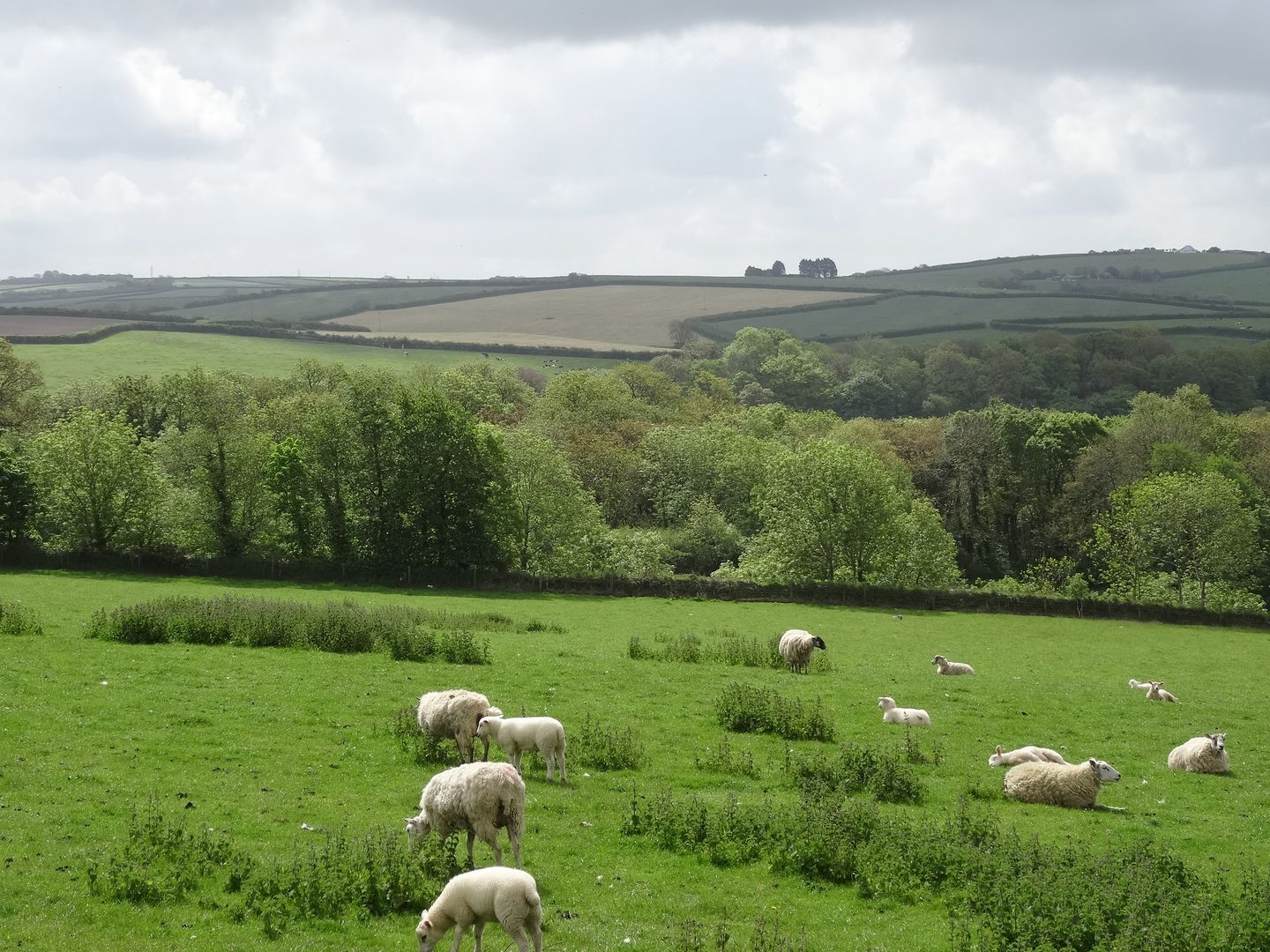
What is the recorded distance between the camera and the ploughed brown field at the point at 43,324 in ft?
441

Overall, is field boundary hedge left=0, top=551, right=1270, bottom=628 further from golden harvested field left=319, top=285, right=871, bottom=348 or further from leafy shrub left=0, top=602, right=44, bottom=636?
golden harvested field left=319, top=285, right=871, bottom=348

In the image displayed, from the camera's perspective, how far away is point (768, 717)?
24.3 m

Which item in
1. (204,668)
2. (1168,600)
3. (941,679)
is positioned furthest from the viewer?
(1168,600)

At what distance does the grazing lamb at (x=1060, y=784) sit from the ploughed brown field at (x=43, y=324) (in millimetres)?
135580

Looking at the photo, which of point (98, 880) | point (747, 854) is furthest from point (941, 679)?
point (98, 880)

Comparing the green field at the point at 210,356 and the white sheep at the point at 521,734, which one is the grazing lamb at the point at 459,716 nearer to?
the white sheep at the point at 521,734

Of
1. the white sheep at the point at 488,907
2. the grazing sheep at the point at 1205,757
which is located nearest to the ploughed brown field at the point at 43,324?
the grazing sheep at the point at 1205,757

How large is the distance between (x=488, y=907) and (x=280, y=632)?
70.9 feet

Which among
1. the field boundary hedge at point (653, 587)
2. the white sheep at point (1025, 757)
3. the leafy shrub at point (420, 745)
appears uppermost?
the leafy shrub at point (420, 745)

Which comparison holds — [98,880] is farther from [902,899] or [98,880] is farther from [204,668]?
[204,668]

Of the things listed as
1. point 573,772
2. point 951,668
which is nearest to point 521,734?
point 573,772

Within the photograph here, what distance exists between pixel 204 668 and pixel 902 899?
1888cm

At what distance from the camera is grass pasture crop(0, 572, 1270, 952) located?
13.6 m

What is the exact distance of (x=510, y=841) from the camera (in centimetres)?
1542
